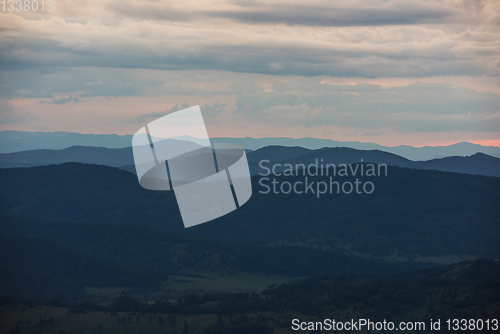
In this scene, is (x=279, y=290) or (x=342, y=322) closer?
(x=342, y=322)

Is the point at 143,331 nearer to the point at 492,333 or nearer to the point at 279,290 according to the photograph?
the point at 279,290

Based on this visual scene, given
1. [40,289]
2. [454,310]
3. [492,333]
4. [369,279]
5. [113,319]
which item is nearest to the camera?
[492,333]

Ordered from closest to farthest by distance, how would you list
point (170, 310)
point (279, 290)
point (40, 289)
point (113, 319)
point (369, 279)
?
point (113, 319) → point (170, 310) → point (279, 290) → point (369, 279) → point (40, 289)

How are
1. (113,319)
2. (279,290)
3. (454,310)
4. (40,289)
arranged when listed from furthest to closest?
(40,289) < (279,290) < (113,319) < (454,310)

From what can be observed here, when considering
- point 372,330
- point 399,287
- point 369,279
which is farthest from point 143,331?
point 369,279

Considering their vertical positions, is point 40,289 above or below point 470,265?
below

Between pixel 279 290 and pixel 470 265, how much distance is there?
1704 inches

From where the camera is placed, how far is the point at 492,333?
107 m

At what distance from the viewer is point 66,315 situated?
132m

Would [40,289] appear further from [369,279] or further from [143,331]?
[369,279]

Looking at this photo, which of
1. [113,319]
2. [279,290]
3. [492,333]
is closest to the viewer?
[492,333]

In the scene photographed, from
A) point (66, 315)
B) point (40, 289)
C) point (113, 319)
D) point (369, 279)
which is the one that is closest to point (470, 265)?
point (369, 279)

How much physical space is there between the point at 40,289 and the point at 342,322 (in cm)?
10220

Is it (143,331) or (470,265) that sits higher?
(470,265)
